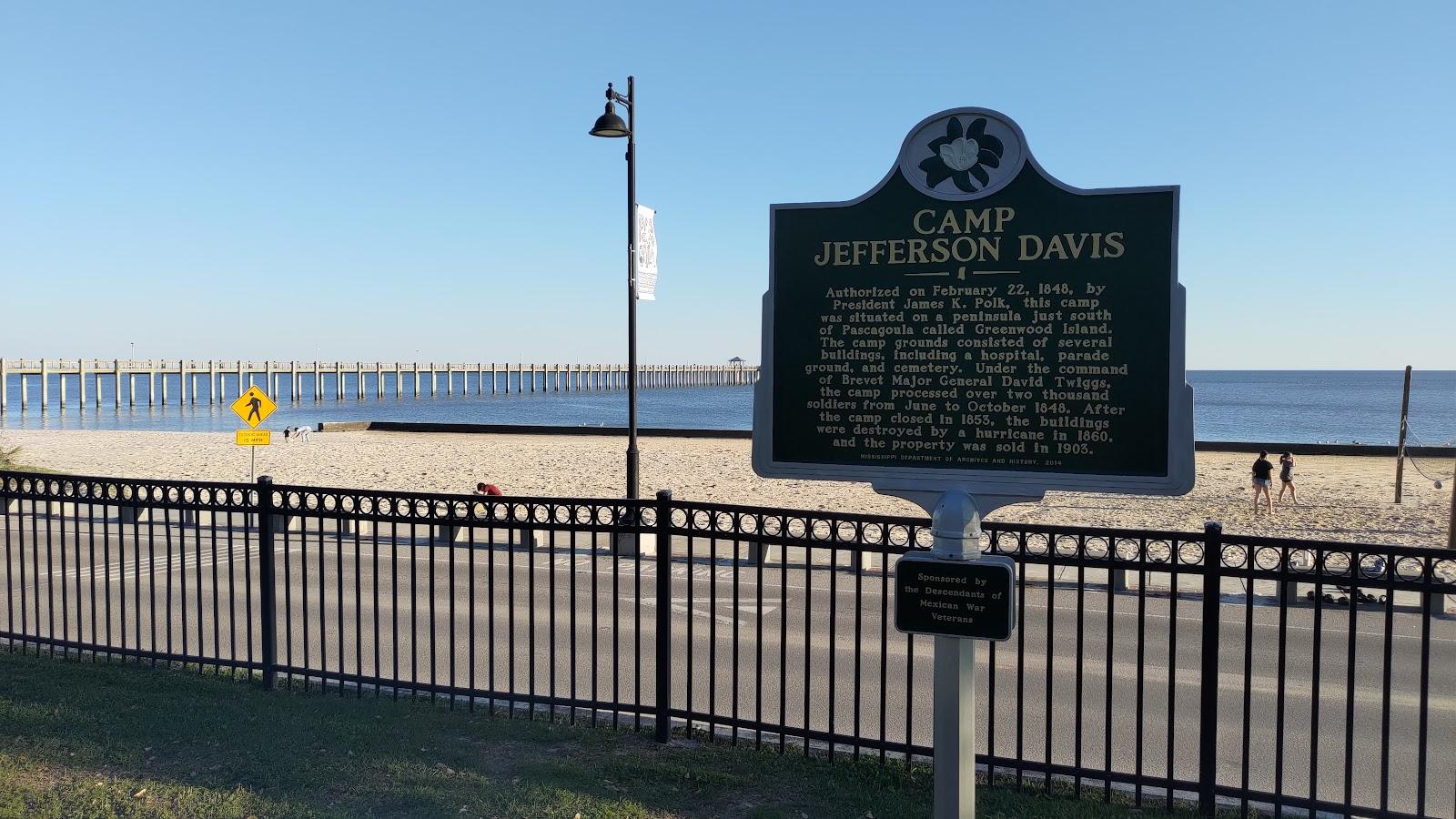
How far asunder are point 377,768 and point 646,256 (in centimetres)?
1382

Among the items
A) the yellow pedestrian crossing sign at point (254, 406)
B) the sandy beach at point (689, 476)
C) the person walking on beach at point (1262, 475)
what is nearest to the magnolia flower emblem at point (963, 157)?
the sandy beach at point (689, 476)

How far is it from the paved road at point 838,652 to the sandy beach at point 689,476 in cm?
967

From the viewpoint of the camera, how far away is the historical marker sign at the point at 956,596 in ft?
15.0

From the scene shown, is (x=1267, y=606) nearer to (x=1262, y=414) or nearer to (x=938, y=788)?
(x=938, y=788)

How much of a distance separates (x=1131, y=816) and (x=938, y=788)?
1.56 m

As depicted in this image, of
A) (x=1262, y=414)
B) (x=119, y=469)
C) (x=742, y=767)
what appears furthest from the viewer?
(x=1262, y=414)

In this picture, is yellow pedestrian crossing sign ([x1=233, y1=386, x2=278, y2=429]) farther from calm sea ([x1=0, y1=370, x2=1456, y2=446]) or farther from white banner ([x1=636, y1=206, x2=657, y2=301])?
calm sea ([x1=0, y1=370, x2=1456, y2=446])

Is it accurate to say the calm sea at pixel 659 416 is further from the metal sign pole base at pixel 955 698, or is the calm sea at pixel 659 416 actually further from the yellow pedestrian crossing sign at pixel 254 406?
the metal sign pole base at pixel 955 698

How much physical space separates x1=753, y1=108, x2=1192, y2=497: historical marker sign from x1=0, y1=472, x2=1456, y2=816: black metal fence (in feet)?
2.64

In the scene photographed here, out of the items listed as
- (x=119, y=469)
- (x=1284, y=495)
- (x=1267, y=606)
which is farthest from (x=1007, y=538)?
(x=119, y=469)

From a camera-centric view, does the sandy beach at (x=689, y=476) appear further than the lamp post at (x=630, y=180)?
Yes

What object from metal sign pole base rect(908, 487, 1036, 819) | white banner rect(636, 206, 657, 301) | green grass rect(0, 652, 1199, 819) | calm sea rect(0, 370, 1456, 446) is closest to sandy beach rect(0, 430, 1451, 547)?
white banner rect(636, 206, 657, 301)

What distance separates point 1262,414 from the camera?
10431 centimetres

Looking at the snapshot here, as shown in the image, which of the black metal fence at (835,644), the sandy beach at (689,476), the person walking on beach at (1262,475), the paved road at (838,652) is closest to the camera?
the black metal fence at (835,644)
